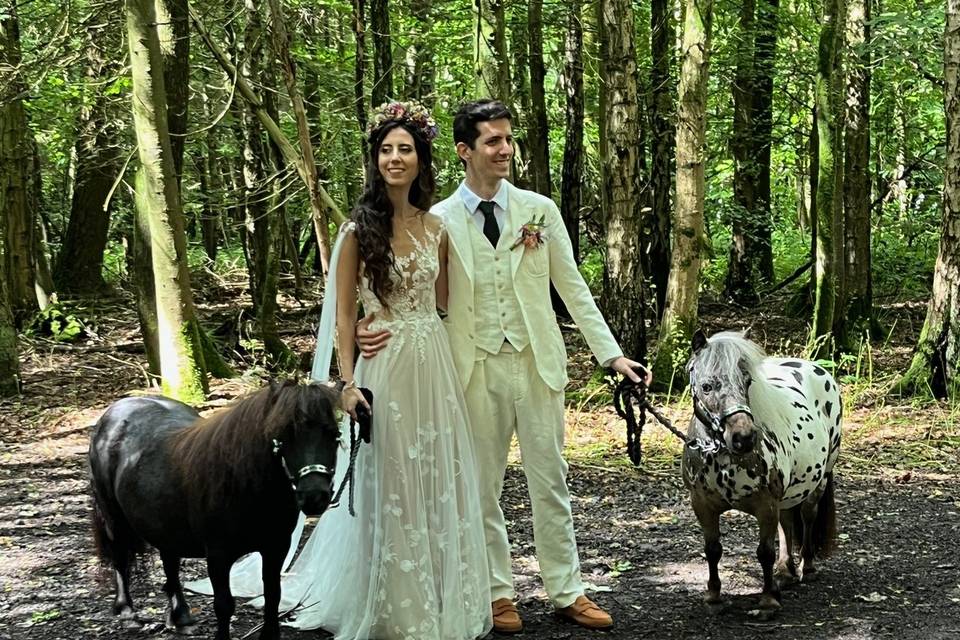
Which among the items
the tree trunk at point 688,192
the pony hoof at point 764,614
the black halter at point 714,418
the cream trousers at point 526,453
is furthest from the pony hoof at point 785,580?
the tree trunk at point 688,192

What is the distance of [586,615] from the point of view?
4234mm

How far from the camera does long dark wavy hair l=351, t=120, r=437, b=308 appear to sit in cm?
396

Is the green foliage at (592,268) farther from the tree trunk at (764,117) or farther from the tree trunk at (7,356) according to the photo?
the tree trunk at (7,356)

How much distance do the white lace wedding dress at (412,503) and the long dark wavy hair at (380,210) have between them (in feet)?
0.21

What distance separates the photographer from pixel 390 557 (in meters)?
3.92

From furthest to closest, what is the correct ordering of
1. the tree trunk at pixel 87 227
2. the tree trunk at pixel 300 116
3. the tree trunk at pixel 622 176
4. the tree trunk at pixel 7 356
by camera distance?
the tree trunk at pixel 87 227
the tree trunk at pixel 7 356
the tree trunk at pixel 622 176
the tree trunk at pixel 300 116

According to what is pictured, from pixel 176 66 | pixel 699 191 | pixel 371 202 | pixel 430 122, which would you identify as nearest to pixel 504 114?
pixel 430 122

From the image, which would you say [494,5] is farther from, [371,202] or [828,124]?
[371,202]

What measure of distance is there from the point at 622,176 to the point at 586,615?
18.0 feet

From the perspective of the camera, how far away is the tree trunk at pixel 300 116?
727 cm

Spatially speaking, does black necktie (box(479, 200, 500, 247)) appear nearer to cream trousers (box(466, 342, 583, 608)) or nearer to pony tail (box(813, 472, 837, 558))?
cream trousers (box(466, 342, 583, 608))

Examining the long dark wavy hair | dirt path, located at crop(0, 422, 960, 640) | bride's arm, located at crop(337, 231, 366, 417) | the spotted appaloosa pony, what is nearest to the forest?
dirt path, located at crop(0, 422, 960, 640)

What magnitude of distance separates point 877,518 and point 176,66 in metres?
8.97

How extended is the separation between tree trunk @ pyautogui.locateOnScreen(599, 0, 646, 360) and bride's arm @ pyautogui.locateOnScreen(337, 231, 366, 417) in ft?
17.5
